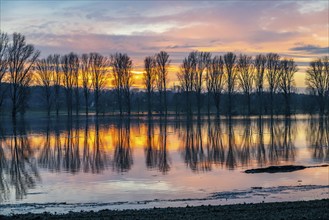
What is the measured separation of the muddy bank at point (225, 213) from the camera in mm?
10391

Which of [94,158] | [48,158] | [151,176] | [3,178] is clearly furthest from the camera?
[48,158]

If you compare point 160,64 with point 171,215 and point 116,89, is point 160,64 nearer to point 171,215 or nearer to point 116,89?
point 116,89

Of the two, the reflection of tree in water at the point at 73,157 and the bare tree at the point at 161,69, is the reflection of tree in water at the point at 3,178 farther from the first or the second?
the bare tree at the point at 161,69

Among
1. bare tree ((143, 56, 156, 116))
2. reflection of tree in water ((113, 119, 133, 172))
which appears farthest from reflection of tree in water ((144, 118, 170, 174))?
bare tree ((143, 56, 156, 116))

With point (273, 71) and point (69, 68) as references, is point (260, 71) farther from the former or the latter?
point (69, 68)

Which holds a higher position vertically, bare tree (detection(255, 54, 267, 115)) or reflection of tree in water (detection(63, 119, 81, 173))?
bare tree (detection(255, 54, 267, 115))

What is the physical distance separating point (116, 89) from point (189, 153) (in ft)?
261

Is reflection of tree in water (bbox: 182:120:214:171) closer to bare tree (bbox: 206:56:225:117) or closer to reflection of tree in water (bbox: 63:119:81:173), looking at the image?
reflection of tree in water (bbox: 63:119:81:173)

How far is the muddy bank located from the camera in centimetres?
1039

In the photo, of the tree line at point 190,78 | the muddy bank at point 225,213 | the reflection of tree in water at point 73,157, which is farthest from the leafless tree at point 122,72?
the muddy bank at point 225,213

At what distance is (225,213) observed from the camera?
10.9 metres

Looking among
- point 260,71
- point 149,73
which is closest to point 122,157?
point 149,73

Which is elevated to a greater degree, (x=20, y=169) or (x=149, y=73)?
(x=149, y=73)

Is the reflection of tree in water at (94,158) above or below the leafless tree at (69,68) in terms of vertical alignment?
below
